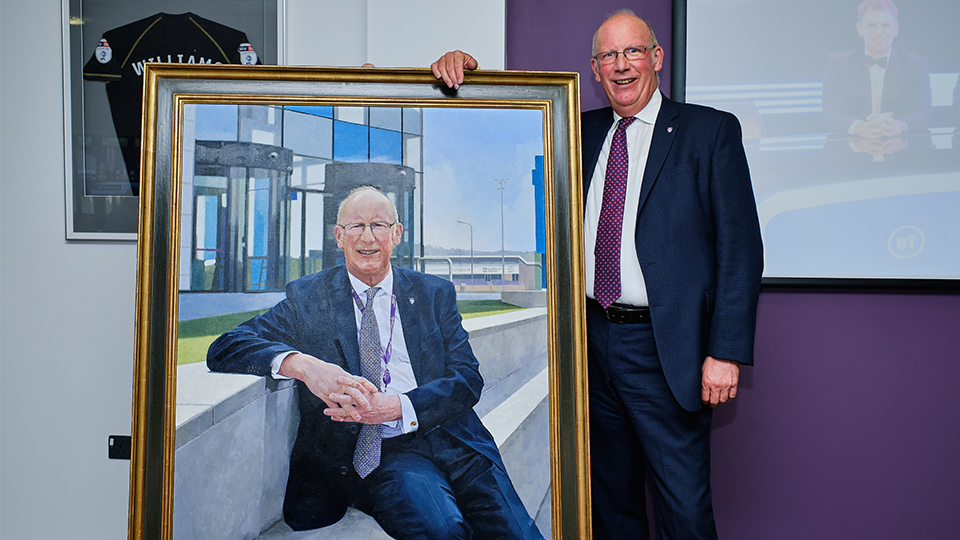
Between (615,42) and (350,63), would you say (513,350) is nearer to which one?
(615,42)

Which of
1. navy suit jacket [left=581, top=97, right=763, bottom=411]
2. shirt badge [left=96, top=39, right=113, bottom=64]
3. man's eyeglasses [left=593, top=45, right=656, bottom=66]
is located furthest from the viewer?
shirt badge [left=96, top=39, right=113, bottom=64]

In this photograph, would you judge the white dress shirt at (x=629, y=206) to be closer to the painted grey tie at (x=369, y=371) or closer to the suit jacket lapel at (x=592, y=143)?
the suit jacket lapel at (x=592, y=143)

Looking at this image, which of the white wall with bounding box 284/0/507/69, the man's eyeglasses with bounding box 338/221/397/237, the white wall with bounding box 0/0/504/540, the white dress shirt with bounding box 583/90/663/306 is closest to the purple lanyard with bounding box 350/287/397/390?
the man's eyeglasses with bounding box 338/221/397/237

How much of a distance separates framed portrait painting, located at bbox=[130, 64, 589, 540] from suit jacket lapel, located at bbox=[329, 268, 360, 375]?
15 mm

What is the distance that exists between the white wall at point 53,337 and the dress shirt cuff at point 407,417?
4.52 feet

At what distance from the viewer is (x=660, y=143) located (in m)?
1.46

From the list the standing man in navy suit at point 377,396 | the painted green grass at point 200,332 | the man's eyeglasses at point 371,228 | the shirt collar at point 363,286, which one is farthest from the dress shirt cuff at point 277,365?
the man's eyeglasses at point 371,228

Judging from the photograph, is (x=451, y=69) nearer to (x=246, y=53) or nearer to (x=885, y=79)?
(x=246, y=53)

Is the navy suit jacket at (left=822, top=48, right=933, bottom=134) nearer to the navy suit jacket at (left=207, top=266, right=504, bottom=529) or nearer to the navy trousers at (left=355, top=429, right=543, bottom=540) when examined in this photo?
the navy suit jacket at (left=207, top=266, right=504, bottom=529)

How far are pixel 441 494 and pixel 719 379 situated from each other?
80cm

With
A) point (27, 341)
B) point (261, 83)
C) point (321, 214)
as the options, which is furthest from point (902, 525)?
point (27, 341)

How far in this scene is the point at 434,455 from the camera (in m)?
1.29

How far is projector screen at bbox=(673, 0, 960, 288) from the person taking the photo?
1.83 meters

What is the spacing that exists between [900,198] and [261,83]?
214 cm
